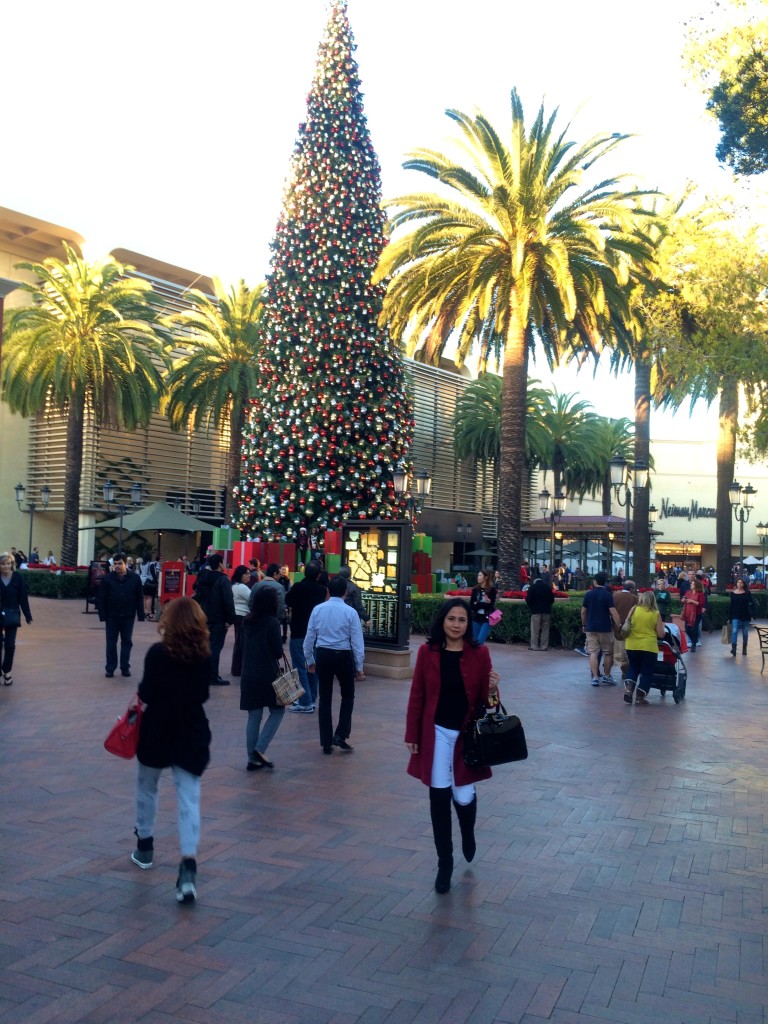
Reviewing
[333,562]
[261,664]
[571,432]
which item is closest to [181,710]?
[261,664]

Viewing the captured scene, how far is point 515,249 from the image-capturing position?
67.1 feet

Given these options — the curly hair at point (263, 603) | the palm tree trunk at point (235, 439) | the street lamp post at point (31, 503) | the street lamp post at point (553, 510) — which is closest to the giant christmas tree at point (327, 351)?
the palm tree trunk at point (235, 439)

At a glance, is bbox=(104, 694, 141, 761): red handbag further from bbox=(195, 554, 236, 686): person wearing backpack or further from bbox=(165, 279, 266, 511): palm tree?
bbox=(165, 279, 266, 511): palm tree

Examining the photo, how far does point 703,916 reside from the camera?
4.95m

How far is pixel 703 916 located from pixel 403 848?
185 cm

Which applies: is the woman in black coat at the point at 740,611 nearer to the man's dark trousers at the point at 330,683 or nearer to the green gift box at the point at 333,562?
the green gift box at the point at 333,562

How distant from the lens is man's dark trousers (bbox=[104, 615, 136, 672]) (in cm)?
1323

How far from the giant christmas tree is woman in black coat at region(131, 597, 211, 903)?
20.2m

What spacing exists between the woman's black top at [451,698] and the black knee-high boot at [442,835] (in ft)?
1.22

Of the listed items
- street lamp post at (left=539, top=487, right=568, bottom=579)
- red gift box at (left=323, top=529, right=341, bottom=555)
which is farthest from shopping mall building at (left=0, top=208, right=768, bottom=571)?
red gift box at (left=323, top=529, right=341, bottom=555)

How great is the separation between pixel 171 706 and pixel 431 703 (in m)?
1.42

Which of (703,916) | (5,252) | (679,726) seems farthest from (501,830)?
(5,252)

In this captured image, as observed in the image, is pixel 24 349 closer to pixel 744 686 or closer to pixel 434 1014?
pixel 744 686

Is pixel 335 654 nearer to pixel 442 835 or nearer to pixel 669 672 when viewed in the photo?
pixel 442 835
